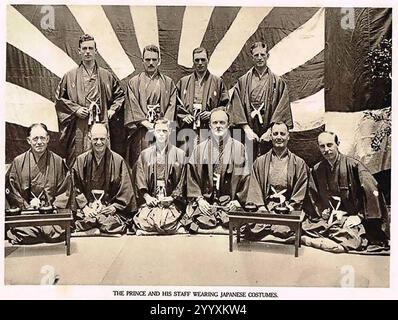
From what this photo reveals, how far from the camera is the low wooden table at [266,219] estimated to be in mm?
1559

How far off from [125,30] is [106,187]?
491 mm

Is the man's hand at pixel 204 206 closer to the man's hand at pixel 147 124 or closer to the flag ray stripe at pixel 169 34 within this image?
the man's hand at pixel 147 124

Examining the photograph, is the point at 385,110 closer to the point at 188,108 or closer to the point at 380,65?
the point at 380,65

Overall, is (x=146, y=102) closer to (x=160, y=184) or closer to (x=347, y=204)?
(x=160, y=184)

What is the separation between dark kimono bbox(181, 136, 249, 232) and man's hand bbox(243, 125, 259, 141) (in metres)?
0.04

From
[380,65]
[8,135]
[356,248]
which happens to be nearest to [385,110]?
[380,65]

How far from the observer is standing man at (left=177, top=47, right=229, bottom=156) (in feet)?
5.24

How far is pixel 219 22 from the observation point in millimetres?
1588

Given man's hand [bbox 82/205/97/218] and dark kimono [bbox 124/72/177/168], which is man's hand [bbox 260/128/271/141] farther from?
man's hand [bbox 82/205/97/218]

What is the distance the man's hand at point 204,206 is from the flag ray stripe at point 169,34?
42 cm

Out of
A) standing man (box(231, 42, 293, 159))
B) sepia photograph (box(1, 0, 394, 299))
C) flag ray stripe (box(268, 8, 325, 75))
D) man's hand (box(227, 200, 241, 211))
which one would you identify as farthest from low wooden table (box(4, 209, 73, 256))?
flag ray stripe (box(268, 8, 325, 75))

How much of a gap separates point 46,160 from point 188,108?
469 mm
